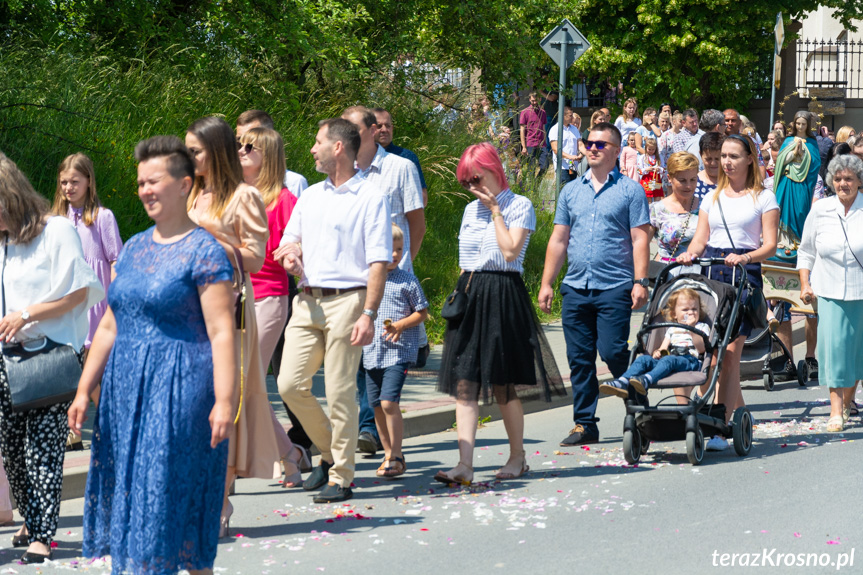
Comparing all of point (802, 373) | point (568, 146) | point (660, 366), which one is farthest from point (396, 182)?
point (568, 146)

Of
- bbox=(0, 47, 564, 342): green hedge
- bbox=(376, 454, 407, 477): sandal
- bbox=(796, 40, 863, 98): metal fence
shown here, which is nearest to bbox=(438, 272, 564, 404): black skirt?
bbox=(376, 454, 407, 477): sandal

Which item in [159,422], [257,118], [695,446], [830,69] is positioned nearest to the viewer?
[159,422]

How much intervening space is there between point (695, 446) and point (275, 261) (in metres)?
2.76

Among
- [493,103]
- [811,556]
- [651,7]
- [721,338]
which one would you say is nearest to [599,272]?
[721,338]

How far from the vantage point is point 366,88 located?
15.8 m

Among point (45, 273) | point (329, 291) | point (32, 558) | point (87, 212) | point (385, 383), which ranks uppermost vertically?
point (87, 212)

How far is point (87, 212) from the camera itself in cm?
784

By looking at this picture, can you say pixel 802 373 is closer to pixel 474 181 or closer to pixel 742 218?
pixel 742 218

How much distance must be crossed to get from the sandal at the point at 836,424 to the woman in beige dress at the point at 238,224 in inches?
177

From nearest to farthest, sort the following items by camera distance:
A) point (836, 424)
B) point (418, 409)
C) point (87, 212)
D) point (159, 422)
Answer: point (159, 422) < point (87, 212) < point (836, 424) < point (418, 409)

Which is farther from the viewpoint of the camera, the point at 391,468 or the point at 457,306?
the point at 391,468

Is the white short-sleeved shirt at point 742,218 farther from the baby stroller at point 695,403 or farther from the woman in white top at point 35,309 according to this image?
the woman in white top at point 35,309

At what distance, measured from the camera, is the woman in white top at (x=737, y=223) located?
26.8 feet

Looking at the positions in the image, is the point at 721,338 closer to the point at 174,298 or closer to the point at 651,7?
the point at 174,298
